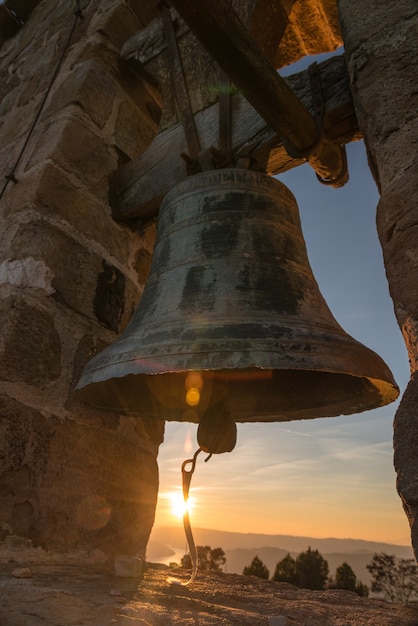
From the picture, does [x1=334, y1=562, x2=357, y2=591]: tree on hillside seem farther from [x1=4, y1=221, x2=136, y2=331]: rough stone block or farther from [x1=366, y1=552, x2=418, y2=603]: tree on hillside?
Result: [x1=4, y1=221, x2=136, y2=331]: rough stone block

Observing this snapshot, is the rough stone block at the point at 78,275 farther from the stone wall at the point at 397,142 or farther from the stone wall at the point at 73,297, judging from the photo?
the stone wall at the point at 397,142

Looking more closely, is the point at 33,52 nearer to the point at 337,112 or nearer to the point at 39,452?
the point at 337,112

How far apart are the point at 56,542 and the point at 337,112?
132 cm

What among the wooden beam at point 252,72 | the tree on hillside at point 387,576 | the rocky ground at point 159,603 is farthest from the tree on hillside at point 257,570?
the wooden beam at point 252,72

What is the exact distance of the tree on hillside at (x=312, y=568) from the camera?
5.44 m

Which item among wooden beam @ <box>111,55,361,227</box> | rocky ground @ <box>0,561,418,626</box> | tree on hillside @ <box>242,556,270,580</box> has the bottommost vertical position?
tree on hillside @ <box>242,556,270,580</box>

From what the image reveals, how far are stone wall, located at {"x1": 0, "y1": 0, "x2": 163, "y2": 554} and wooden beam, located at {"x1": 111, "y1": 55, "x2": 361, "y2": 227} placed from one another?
0.29ft

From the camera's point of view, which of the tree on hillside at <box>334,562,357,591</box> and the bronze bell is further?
the tree on hillside at <box>334,562,357,591</box>

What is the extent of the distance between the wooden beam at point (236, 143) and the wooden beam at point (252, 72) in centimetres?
8

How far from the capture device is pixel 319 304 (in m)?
0.98

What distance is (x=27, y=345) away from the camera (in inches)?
46.3

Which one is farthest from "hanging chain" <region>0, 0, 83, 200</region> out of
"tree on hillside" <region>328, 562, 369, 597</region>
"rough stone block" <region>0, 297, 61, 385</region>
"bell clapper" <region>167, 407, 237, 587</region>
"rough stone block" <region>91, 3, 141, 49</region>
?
"tree on hillside" <region>328, 562, 369, 597</region>

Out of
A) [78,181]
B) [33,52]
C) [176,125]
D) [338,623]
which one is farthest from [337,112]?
[33,52]

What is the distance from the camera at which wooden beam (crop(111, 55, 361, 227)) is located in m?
1.17
